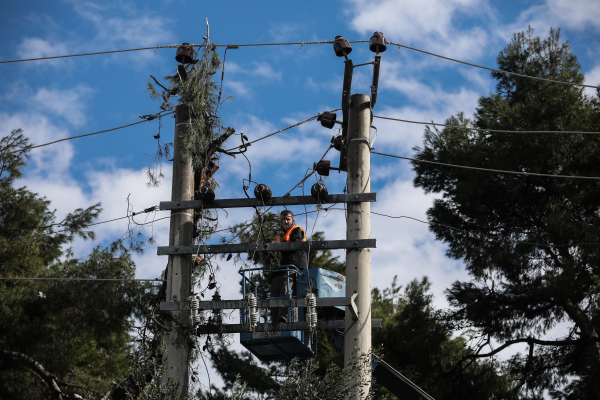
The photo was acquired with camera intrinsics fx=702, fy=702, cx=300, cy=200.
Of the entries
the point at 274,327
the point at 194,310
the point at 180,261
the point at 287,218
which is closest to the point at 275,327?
the point at 274,327

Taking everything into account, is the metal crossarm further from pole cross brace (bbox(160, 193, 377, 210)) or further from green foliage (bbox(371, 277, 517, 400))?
green foliage (bbox(371, 277, 517, 400))

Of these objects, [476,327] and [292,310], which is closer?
[292,310]

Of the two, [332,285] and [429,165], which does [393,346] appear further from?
[332,285]

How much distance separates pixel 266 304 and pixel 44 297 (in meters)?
9.87

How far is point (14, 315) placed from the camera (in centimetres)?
1583

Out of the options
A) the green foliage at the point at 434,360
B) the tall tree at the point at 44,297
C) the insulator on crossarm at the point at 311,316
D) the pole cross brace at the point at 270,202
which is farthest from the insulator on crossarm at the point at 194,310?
the green foliage at the point at 434,360

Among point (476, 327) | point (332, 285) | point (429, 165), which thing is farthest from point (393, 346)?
point (332, 285)

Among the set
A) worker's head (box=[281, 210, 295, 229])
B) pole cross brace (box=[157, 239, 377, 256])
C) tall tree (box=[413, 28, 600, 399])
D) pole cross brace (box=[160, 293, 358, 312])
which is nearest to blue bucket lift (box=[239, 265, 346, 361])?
→ pole cross brace (box=[157, 239, 377, 256])

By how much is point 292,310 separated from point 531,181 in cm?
1113

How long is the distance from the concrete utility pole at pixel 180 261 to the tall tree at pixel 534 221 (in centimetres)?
942

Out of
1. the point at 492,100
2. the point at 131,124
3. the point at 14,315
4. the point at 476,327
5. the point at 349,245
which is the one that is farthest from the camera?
the point at 492,100

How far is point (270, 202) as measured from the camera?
8.70 m

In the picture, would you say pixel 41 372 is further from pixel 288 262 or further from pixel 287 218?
pixel 287 218

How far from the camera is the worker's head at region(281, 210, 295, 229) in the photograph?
9.74m
